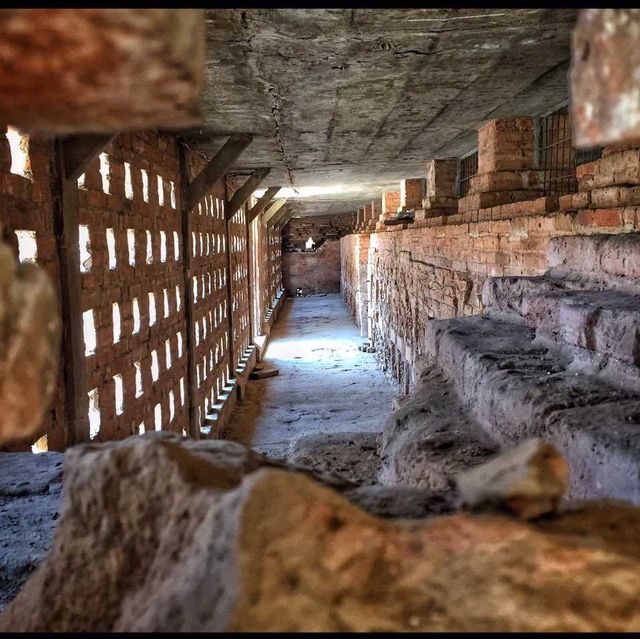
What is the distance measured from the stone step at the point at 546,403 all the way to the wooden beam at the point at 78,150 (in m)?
2.63

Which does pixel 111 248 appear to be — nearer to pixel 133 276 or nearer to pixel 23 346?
pixel 133 276

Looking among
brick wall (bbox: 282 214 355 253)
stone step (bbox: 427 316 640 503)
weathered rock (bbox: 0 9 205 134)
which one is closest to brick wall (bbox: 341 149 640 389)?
stone step (bbox: 427 316 640 503)

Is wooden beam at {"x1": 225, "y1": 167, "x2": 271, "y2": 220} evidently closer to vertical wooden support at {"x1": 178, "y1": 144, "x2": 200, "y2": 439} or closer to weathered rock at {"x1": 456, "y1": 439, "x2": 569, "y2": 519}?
vertical wooden support at {"x1": 178, "y1": 144, "x2": 200, "y2": 439}

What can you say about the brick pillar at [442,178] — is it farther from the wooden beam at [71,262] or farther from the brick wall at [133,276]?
the wooden beam at [71,262]

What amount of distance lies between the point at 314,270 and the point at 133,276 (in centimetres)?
2547

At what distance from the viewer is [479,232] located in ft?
20.4

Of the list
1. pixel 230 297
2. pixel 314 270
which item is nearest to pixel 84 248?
pixel 230 297

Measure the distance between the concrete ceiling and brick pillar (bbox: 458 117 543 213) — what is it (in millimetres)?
235

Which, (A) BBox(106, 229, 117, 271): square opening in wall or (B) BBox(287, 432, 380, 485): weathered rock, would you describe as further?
(A) BBox(106, 229, 117, 271): square opening in wall

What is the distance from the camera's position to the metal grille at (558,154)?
698 cm

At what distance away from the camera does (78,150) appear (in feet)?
13.7

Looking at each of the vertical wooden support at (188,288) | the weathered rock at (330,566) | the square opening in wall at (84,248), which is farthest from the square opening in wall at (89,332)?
the weathered rock at (330,566)

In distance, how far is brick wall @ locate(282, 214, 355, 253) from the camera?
30844 mm

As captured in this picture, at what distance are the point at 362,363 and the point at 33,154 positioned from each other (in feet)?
35.6
